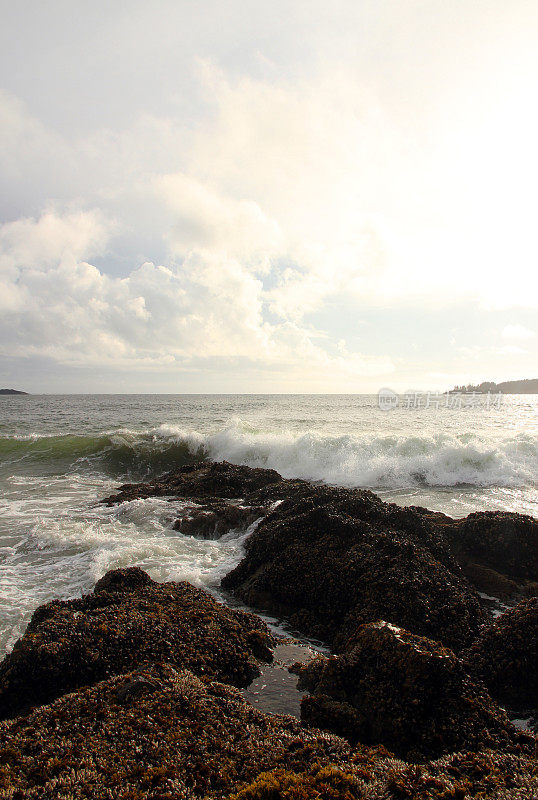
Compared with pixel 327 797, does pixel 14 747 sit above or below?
below

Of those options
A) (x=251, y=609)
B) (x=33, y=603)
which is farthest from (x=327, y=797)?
(x=33, y=603)

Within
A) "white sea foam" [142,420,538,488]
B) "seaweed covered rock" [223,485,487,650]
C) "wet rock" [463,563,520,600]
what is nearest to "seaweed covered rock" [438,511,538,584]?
"wet rock" [463,563,520,600]

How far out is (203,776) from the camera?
2383 millimetres

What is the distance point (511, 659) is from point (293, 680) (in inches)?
88.9

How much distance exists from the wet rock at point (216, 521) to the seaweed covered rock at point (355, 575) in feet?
6.43

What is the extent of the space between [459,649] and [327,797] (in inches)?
129

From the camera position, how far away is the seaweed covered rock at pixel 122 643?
11.9ft

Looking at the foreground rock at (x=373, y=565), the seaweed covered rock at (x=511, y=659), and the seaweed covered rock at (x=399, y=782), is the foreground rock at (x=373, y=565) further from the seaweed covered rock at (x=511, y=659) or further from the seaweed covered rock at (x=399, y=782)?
the seaweed covered rock at (x=399, y=782)

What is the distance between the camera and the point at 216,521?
403 inches

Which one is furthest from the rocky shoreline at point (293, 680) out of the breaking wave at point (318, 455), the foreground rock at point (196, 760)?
the breaking wave at point (318, 455)

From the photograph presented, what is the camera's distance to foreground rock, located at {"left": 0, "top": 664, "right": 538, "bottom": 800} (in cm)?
223

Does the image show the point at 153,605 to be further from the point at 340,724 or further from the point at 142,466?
the point at 142,466

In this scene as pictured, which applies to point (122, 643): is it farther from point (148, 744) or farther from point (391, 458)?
point (391, 458)

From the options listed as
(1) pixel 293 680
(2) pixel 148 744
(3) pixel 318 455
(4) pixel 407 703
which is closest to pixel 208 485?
(3) pixel 318 455
